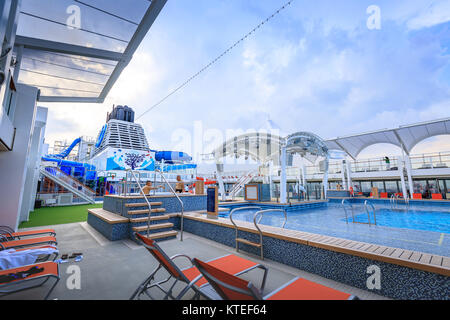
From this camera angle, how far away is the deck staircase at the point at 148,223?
15.5 feet

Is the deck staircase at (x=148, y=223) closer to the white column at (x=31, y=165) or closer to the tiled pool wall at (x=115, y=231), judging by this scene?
the tiled pool wall at (x=115, y=231)

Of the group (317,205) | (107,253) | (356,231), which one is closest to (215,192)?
(107,253)

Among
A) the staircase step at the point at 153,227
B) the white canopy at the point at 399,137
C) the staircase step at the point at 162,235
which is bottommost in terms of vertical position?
the staircase step at the point at 162,235

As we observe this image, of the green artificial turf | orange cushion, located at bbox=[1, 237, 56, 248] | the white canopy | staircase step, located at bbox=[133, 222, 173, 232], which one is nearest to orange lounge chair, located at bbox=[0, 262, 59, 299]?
orange cushion, located at bbox=[1, 237, 56, 248]

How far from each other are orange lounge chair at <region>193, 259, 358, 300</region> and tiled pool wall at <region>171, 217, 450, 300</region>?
1.19 metres

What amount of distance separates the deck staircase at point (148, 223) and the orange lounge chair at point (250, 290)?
11.6ft

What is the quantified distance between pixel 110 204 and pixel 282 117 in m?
21.4

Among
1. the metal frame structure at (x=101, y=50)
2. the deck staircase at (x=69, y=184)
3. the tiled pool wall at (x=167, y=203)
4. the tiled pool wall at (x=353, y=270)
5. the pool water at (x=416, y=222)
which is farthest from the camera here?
the deck staircase at (x=69, y=184)

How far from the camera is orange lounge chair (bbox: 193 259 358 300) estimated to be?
1163 mm

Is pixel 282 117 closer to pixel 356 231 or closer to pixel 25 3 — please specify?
pixel 356 231

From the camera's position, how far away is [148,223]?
4.62 meters

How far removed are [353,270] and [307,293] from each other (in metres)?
1.43

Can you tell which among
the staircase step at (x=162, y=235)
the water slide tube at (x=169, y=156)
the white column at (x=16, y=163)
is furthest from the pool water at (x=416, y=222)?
the water slide tube at (x=169, y=156)

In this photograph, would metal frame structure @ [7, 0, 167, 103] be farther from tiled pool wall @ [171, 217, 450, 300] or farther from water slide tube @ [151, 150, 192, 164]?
water slide tube @ [151, 150, 192, 164]
